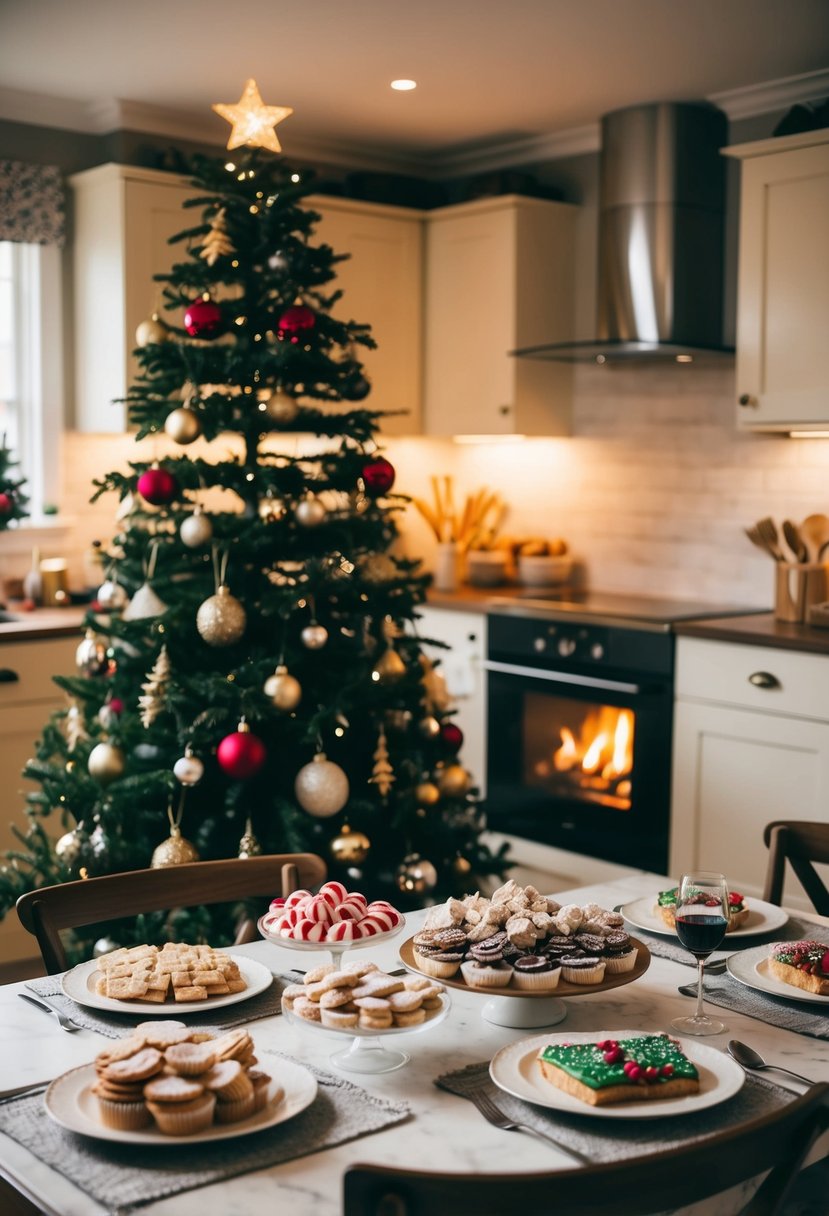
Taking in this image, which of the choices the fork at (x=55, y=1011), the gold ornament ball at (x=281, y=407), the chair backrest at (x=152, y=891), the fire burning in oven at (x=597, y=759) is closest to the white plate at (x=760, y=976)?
the chair backrest at (x=152, y=891)

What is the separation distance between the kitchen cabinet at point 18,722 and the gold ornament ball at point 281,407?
1.41 meters

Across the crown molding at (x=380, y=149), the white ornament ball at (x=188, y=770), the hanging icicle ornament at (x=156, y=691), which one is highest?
the crown molding at (x=380, y=149)

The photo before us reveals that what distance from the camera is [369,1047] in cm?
150

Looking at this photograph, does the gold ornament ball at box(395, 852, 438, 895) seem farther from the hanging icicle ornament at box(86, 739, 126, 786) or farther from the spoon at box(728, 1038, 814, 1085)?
the spoon at box(728, 1038, 814, 1085)

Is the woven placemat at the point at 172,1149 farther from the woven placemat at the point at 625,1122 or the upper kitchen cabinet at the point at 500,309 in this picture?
the upper kitchen cabinet at the point at 500,309

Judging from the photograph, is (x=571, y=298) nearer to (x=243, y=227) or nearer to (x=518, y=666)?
(x=518, y=666)

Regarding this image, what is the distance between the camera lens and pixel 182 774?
2.62 metres

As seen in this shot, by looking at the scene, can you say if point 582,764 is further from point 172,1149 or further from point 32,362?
point 172,1149

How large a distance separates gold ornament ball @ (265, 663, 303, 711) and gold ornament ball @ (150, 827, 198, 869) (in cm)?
33

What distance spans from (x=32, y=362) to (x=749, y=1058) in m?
Result: 3.79

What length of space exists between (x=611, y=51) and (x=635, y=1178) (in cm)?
342

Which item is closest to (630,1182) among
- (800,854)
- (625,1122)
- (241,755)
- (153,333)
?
(625,1122)

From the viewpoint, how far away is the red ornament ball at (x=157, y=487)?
2.71m

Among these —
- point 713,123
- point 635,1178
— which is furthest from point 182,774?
point 713,123
